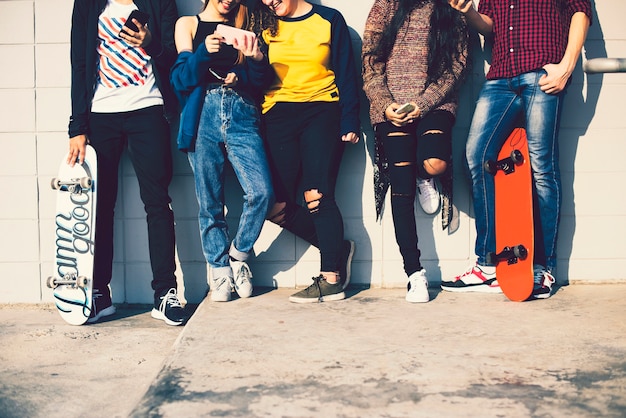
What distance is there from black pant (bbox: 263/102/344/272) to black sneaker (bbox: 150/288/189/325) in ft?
2.37

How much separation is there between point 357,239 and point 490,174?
78 centimetres

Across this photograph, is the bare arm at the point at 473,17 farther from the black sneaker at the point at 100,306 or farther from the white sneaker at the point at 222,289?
the black sneaker at the point at 100,306

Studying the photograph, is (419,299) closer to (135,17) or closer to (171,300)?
(171,300)

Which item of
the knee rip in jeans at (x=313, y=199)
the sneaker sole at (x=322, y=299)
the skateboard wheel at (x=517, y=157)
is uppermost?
the skateboard wheel at (x=517, y=157)

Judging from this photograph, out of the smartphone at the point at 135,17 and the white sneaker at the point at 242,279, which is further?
the white sneaker at the point at 242,279

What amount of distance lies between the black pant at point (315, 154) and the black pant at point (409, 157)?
276 millimetres

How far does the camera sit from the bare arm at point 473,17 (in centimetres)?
347

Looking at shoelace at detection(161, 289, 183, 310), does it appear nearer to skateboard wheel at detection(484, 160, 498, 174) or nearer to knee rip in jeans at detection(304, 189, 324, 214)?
knee rip in jeans at detection(304, 189, 324, 214)

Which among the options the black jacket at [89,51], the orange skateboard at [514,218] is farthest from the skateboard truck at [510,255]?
the black jacket at [89,51]

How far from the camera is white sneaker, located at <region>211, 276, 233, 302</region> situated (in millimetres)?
3650

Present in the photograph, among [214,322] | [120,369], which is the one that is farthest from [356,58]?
[120,369]

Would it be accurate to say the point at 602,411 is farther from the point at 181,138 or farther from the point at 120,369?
the point at 181,138

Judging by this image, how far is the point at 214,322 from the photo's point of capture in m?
3.26

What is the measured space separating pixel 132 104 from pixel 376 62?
47.8 inches
